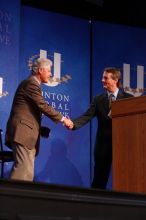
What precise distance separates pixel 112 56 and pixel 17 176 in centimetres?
314

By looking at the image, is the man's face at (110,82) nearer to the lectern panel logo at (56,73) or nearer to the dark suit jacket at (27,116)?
the dark suit jacket at (27,116)

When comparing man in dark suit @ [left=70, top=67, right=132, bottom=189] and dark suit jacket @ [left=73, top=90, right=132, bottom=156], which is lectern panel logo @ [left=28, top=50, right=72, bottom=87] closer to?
dark suit jacket @ [left=73, top=90, right=132, bottom=156]

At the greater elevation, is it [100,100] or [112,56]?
[112,56]

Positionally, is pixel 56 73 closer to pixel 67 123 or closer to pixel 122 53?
pixel 122 53

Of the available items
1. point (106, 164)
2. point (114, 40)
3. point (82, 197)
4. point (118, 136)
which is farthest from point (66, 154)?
point (82, 197)

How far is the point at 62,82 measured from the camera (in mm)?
6781

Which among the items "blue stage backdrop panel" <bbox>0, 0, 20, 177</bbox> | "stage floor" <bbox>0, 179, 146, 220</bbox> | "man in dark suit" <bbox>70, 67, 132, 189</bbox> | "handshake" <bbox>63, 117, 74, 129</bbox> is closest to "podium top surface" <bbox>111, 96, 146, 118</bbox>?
"stage floor" <bbox>0, 179, 146, 220</bbox>

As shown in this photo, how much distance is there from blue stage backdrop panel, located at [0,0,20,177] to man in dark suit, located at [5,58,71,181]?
130cm

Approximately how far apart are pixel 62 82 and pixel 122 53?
1082mm

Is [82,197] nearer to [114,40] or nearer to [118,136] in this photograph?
[118,136]

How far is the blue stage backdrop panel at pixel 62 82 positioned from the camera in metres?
6.52

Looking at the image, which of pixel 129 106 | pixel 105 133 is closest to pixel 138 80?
pixel 105 133

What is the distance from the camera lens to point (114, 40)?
7.26 meters

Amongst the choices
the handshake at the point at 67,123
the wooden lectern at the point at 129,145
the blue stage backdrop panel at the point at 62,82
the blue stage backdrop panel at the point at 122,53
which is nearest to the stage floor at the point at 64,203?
the wooden lectern at the point at 129,145
